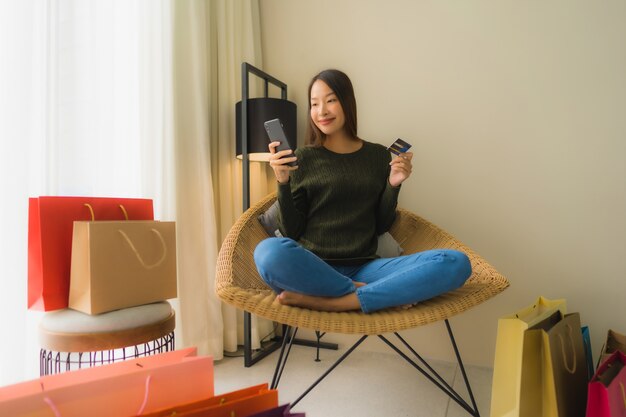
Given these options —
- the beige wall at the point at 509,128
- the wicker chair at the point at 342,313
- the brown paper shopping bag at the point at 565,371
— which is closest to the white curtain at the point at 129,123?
the wicker chair at the point at 342,313

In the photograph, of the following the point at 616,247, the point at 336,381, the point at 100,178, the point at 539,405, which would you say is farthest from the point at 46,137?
the point at 616,247

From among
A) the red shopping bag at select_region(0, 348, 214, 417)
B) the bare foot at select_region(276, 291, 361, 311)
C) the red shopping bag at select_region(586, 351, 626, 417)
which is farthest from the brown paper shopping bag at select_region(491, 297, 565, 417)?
the red shopping bag at select_region(0, 348, 214, 417)

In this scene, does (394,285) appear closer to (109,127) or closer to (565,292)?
(565,292)

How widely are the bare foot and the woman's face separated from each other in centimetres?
66

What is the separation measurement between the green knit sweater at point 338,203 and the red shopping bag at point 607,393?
0.72 m

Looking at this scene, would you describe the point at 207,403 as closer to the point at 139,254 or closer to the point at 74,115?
the point at 139,254

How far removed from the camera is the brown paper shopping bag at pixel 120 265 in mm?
974

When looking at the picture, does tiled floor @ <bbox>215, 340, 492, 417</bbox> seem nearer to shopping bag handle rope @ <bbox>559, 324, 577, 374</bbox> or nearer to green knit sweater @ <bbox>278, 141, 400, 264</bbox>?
shopping bag handle rope @ <bbox>559, 324, 577, 374</bbox>

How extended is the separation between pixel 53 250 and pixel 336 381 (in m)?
1.07

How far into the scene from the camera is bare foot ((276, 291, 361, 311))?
1.08 m

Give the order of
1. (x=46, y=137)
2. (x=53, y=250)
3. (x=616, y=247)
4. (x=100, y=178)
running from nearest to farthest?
(x=53, y=250) → (x=46, y=137) → (x=100, y=178) → (x=616, y=247)

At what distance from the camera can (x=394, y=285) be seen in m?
1.06

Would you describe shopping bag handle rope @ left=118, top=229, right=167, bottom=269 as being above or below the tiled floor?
above

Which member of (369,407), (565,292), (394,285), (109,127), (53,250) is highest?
(109,127)
